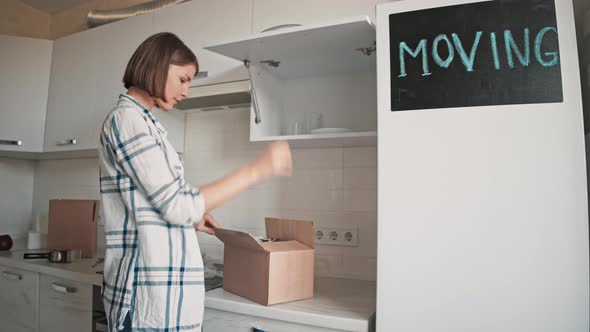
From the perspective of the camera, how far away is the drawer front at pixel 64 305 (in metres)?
1.93

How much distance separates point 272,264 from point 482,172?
0.70m

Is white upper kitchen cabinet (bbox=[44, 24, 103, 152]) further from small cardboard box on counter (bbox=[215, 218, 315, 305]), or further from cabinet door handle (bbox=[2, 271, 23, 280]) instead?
small cardboard box on counter (bbox=[215, 218, 315, 305])

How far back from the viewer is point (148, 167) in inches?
40.3

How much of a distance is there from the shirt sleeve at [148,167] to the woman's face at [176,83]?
0.45 feet

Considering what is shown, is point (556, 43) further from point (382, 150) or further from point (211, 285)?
A: point (211, 285)

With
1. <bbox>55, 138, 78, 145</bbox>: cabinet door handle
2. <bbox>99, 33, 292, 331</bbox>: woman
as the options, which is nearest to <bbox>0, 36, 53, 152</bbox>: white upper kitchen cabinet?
<bbox>55, 138, 78, 145</bbox>: cabinet door handle

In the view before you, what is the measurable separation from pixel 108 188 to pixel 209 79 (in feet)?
3.32

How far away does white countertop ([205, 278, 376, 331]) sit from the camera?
1316mm

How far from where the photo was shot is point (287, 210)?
2.12 m

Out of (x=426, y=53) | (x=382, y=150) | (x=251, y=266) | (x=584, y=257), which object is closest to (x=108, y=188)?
(x=251, y=266)

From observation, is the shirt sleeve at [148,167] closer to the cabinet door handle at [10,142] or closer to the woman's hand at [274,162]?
the woman's hand at [274,162]

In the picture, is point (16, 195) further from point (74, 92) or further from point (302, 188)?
point (302, 188)

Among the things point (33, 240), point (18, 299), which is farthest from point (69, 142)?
point (18, 299)

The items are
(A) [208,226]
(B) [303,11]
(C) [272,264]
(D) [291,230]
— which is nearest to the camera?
(C) [272,264]
